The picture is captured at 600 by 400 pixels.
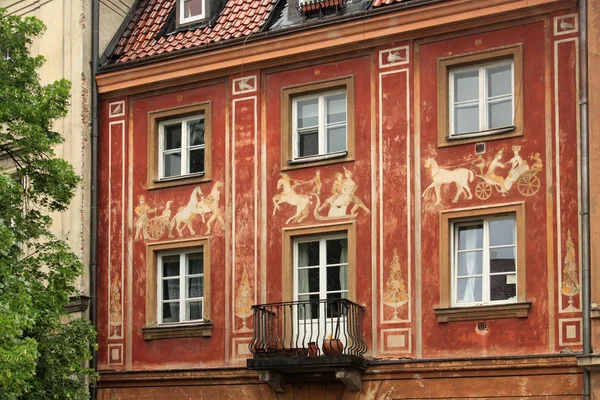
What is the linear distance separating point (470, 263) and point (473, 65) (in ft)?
11.8

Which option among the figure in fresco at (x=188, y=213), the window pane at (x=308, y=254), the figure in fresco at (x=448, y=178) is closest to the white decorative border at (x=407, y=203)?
the figure in fresco at (x=448, y=178)

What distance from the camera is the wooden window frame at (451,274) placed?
2216 centimetres

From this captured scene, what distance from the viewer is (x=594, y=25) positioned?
2183 centimetres

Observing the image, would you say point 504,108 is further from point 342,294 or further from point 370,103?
point 342,294

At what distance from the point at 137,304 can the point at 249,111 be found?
4571 millimetres

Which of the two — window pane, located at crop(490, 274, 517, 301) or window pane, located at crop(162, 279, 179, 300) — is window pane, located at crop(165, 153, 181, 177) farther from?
window pane, located at crop(490, 274, 517, 301)

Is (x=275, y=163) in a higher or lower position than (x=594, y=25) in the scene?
lower

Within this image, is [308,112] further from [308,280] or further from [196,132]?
[308,280]

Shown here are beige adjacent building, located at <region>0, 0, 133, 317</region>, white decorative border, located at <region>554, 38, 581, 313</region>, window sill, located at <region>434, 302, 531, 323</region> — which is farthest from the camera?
beige adjacent building, located at <region>0, 0, 133, 317</region>

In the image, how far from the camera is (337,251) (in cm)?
2450

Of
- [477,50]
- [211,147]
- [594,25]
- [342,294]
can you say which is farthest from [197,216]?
[594,25]

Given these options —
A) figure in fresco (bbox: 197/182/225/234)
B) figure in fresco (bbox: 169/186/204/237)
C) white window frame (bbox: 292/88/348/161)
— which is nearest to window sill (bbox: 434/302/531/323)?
white window frame (bbox: 292/88/348/161)

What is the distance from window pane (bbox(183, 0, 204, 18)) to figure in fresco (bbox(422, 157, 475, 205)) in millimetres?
6987

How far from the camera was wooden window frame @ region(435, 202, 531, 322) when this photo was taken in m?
22.2
